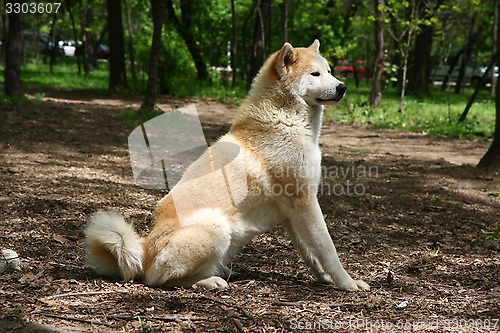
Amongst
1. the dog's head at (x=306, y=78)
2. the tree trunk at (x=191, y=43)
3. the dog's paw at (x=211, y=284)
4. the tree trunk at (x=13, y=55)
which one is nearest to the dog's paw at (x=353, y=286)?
the dog's paw at (x=211, y=284)

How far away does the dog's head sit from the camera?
4.41 meters

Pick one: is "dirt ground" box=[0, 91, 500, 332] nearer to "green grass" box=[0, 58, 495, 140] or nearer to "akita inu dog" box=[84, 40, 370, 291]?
"akita inu dog" box=[84, 40, 370, 291]

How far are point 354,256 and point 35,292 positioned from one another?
2.75 meters

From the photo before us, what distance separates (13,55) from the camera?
12.9 metres

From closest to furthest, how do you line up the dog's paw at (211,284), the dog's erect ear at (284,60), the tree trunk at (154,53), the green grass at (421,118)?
the dog's paw at (211,284) → the dog's erect ear at (284,60) → the tree trunk at (154,53) → the green grass at (421,118)

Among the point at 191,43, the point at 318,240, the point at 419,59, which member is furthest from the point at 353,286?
the point at 419,59

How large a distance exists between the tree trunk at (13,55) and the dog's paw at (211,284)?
403 inches

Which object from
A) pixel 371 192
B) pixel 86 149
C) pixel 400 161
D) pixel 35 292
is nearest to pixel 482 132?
pixel 400 161

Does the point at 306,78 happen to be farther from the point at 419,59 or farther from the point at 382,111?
the point at 419,59

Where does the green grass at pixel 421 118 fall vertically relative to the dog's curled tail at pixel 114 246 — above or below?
below

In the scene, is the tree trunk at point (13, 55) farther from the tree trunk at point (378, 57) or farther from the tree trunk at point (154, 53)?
the tree trunk at point (378, 57)

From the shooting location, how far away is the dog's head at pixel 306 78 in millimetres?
4406

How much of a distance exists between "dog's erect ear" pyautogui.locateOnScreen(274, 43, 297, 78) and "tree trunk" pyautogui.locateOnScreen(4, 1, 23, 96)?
9.75m

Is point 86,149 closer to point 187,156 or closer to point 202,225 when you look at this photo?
point 187,156
